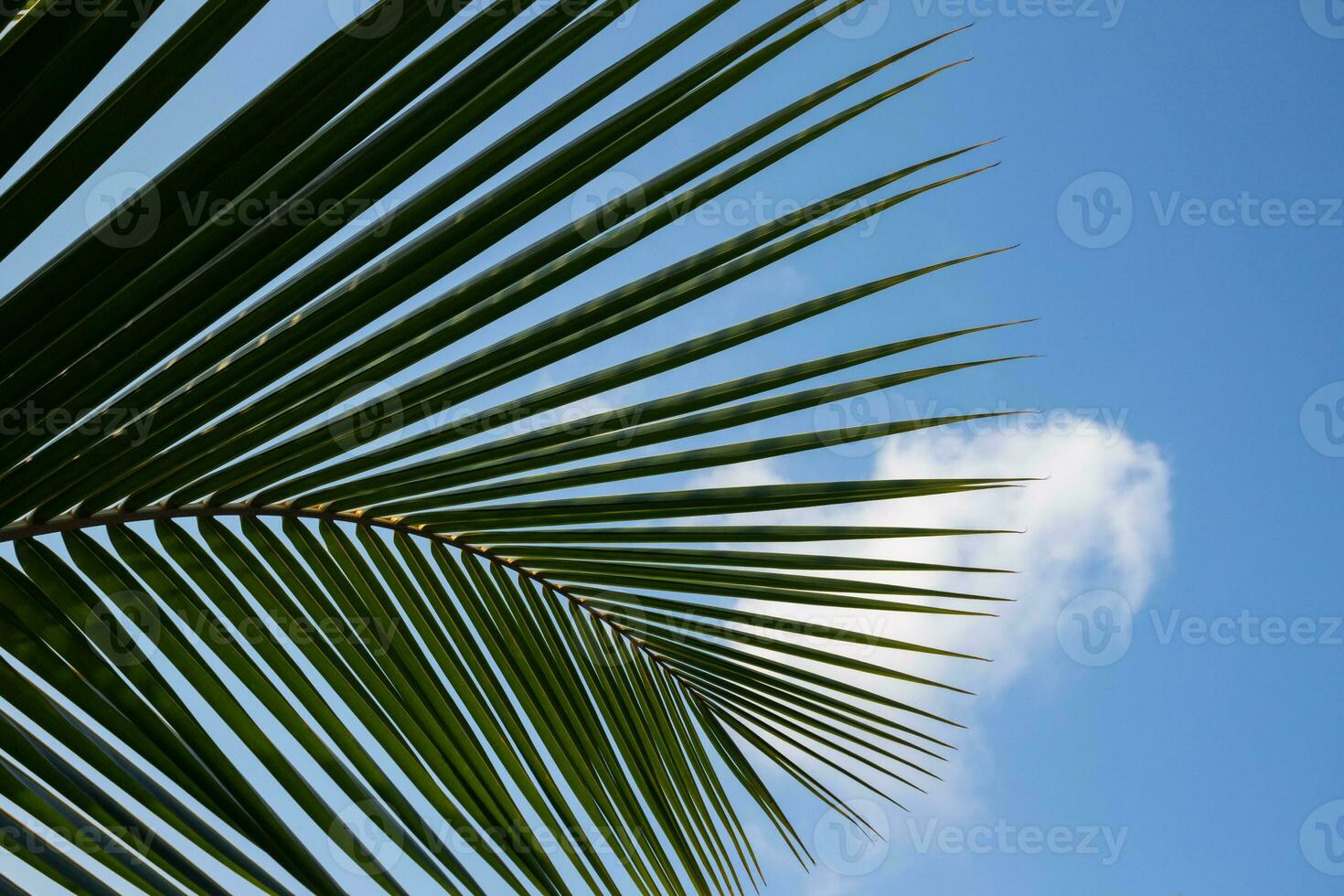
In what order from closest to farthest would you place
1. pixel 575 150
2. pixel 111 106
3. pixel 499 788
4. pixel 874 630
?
1. pixel 111 106
2. pixel 575 150
3. pixel 499 788
4. pixel 874 630

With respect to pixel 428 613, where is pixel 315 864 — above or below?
below

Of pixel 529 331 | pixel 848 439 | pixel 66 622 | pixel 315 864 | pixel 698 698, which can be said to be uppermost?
pixel 848 439

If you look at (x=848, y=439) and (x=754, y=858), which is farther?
(x=754, y=858)

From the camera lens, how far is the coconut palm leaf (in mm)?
706

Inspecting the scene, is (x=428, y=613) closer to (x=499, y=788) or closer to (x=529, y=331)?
(x=499, y=788)

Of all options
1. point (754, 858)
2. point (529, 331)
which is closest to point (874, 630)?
point (754, 858)

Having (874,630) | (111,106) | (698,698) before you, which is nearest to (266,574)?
(111,106)

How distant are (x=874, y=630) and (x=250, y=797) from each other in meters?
1.11

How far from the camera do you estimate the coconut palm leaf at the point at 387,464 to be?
71 centimetres

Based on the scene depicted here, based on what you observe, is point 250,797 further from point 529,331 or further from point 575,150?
point 575,150

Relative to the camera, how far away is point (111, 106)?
25.7 inches

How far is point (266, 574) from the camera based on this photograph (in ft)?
4.03

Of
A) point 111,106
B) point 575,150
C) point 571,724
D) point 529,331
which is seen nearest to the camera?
point 111,106

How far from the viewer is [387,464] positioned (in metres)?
1.25
